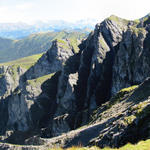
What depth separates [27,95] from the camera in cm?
18700

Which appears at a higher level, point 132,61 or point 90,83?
point 132,61

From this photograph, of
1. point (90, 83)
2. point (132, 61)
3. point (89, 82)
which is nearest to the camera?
point (132, 61)

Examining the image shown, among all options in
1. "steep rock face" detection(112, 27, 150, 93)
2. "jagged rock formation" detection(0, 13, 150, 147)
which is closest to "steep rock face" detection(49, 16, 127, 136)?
"jagged rock formation" detection(0, 13, 150, 147)

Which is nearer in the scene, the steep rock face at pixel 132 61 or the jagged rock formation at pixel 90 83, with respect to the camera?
the steep rock face at pixel 132 61

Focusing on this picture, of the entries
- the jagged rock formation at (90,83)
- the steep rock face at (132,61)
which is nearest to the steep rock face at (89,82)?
the jagged rock formation at (90,83)

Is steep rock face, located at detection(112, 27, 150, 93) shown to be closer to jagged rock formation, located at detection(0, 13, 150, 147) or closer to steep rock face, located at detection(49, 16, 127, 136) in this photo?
jagged rock formation, located at detection(0, 13, 150, 147)

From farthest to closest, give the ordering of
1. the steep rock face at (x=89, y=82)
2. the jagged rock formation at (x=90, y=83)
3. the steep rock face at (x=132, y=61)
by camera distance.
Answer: the steep rock face at (x=89, y=82) < the jagged rock formation at (x=90, y=83) < the steep rock face at (x=132, y=61)

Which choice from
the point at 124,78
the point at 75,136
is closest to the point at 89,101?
the point at 124,78

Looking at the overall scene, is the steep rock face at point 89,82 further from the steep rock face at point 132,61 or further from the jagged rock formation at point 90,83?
the steep rock face at point 132,61

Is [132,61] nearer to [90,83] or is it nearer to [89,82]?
[90,83]

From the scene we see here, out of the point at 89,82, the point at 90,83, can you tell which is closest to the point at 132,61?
the point at 90,83

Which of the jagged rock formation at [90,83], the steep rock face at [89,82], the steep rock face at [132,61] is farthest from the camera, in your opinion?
the steep rock face at [89,82]

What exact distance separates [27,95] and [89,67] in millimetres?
63758

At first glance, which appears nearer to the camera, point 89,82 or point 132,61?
point 132,61
